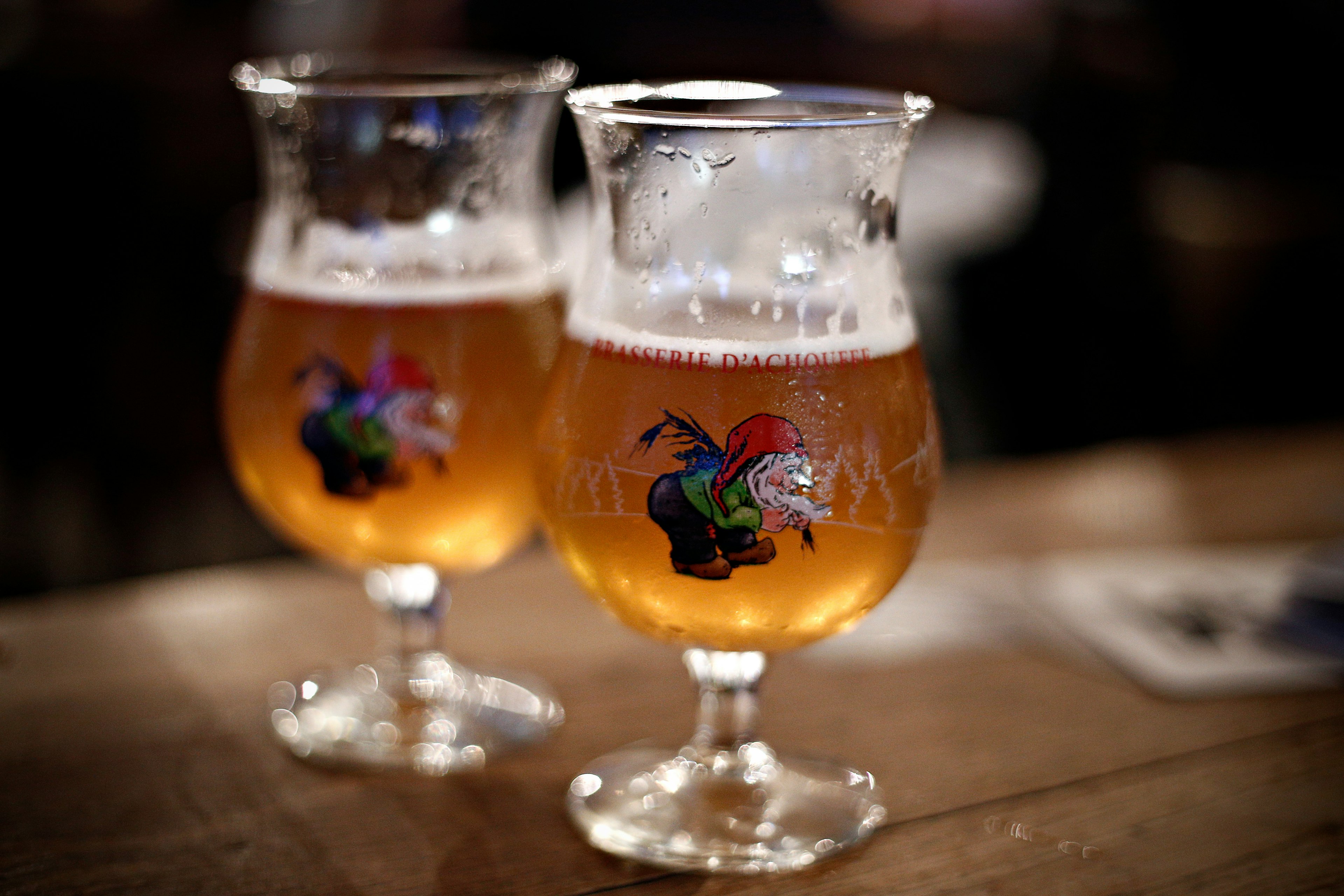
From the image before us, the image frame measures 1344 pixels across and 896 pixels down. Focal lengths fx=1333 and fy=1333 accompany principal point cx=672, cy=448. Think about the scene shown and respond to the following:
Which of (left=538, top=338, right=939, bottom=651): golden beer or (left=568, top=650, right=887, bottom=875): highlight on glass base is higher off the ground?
(left=538, top=338, right=939, bottom=651): golden beer

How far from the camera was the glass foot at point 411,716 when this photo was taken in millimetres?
868

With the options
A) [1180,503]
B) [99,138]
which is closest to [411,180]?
[1180,503]

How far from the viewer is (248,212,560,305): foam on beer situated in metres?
0.88

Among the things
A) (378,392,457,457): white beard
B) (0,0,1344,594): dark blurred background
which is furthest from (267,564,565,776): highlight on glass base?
(0,0,1344,594): dark blurred background

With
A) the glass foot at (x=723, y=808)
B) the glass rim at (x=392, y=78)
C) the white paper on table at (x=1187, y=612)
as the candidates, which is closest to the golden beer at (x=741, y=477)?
the glass foot at (x=723, y=808)

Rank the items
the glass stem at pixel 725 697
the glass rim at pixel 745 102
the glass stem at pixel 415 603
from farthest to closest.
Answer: the glass stem at pixel 415 603 < the glass stem at pixel 725 697 < the glass rim at pixel 745 102

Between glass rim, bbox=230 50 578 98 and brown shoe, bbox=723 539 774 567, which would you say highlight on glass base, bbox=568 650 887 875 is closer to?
brown shoe, bbox=723 539 774 567

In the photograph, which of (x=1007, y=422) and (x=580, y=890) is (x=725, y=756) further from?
(x=1007, y=422)

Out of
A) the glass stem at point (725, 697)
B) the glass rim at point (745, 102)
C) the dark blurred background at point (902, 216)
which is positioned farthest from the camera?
the dark blurred background at point (902, 216)

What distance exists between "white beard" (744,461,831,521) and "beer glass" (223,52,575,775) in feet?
0.67

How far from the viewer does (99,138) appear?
114 inches

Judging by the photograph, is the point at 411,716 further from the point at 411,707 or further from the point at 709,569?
the point at 709,569

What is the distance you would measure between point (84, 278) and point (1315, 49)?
322 centimetres

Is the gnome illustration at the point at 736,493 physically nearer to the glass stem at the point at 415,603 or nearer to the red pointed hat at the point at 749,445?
the red pointed hat at the point at 749,445
